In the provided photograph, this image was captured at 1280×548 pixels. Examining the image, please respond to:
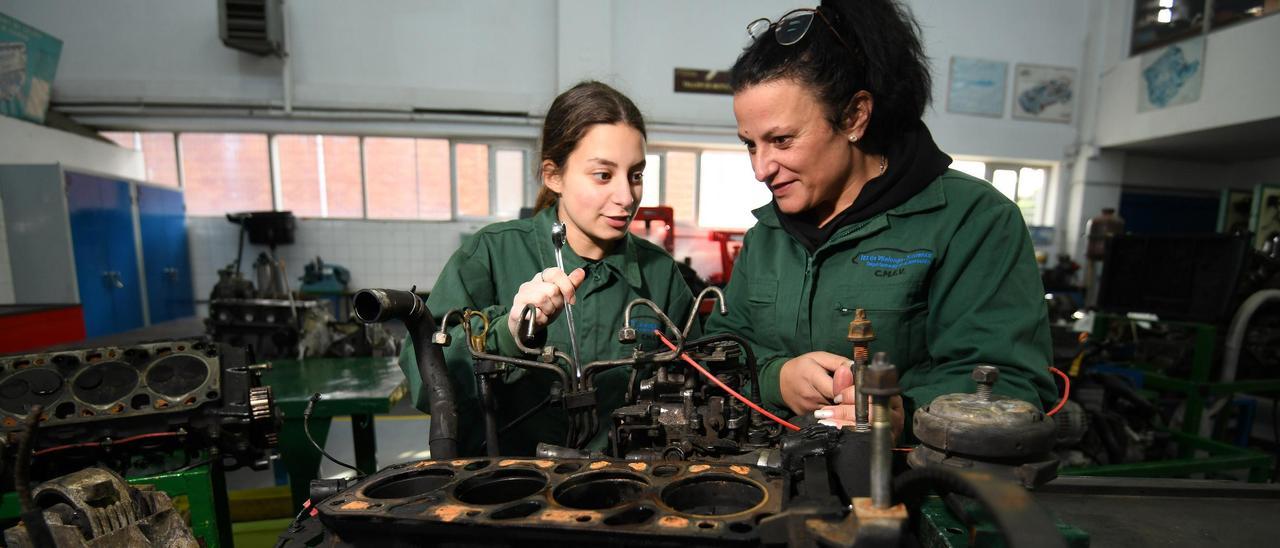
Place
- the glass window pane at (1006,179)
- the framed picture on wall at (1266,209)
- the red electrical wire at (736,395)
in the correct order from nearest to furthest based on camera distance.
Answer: the red electrical wire at (736,395) < the framed picture on wall at (1266,209) < the glass window pane at (1006,179)

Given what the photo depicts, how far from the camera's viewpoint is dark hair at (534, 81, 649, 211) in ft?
4.15

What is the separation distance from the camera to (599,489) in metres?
0.76

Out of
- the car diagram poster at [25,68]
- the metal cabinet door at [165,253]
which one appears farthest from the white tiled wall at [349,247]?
the car diagram poster at [25,68]

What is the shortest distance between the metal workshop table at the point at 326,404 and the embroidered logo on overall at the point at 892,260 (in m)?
1.64

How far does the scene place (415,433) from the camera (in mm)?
3297

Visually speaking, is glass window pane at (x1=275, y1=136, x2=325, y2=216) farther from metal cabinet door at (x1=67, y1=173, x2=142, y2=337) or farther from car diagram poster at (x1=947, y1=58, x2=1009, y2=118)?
car diagram poster at (x1=947, y1=58, x2=1009, y2=118)

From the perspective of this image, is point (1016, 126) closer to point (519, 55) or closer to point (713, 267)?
point (713, 267)

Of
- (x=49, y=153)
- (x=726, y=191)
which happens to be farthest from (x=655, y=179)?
(x=49, y=153)

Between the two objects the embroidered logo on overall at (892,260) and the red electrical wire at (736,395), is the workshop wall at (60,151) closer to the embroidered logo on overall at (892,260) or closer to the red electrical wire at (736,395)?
the red electrical wire at (736,395)

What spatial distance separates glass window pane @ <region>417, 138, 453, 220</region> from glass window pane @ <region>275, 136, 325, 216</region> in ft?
3.64

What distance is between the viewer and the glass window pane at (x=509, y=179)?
6.07 m

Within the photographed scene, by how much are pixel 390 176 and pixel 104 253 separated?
8.42ft

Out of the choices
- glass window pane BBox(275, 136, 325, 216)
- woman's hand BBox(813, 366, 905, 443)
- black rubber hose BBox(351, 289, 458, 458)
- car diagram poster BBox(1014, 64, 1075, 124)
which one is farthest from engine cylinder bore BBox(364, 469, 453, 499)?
car diagram poster BBox(1014, 64, 1075, 124)

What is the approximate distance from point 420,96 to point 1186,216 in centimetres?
991
